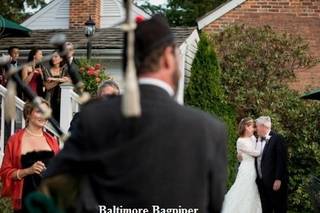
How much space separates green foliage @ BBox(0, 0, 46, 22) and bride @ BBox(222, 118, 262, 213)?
17.8 metres

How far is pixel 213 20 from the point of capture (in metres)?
18.4

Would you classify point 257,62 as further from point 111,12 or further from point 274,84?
point 111,12

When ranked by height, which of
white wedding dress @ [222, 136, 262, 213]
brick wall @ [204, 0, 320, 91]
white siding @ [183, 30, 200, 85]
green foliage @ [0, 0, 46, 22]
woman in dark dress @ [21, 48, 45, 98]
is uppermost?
green foliage @ [0, 0, 46, 22]

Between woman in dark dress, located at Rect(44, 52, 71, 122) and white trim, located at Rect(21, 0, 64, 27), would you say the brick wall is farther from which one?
woman in dark dress, located at Rect(44, 52, 71, 122)

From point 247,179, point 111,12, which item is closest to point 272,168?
point 247,179

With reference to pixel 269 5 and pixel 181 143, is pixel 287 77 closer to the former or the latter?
pixel 269 5

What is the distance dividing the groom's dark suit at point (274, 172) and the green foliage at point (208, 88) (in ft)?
15.9

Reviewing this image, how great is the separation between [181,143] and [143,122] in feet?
0.63

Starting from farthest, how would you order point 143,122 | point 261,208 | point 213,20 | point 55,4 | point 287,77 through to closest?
point 55,4
point 213,20
point 287,77
point 261,208
point 143,122

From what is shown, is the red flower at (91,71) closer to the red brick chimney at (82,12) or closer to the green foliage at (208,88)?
the green foliage at (208,88)

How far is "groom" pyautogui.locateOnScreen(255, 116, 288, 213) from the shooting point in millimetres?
10984

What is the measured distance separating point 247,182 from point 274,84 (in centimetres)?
497

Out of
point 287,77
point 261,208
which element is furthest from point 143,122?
point 287,77

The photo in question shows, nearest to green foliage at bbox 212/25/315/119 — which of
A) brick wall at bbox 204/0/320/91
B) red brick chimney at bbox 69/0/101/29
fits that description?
brick wall at bbox 204/0/320/91
